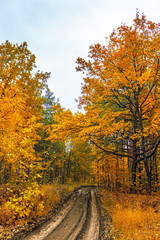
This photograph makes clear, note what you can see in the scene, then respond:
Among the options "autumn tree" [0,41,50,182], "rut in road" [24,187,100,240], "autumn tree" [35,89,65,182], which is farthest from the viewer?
"autumn tree" [35,89,65,182]

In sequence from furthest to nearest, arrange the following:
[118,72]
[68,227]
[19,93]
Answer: [118,72] < [19,93] < [68,227]

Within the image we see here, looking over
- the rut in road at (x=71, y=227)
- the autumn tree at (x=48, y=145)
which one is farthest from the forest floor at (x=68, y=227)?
the autumn tree at (x=48, y=145)

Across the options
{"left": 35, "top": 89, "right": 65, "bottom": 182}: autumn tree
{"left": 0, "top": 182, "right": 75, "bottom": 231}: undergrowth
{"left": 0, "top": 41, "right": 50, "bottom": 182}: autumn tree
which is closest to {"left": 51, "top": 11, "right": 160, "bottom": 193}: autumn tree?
{"left": 0, "top": 41, "right": 50, "bottom": 182}: autumn tree

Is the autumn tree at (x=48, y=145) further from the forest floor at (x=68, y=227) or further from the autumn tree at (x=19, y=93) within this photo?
the forest floor at (x=68, y=227)

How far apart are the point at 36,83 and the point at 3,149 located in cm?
571

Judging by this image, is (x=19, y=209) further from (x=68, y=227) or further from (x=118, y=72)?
(x=118, y=72)

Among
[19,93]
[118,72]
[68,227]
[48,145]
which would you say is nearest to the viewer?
[68,227]

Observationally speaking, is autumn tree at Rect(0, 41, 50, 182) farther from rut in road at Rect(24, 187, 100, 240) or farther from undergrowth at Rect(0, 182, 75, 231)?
rut in road at Rect(24, 187, 100, 240)

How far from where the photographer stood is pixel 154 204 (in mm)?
8398

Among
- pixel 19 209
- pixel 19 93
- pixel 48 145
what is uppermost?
pixel 19 93

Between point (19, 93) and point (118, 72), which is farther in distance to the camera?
point (118, 72)

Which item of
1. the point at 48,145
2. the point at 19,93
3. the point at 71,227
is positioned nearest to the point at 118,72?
the point at 19,93

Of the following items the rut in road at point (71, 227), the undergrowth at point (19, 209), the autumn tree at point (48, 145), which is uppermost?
the autumn tree at point (48, 145)

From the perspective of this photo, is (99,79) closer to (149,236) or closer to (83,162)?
(149,236)
